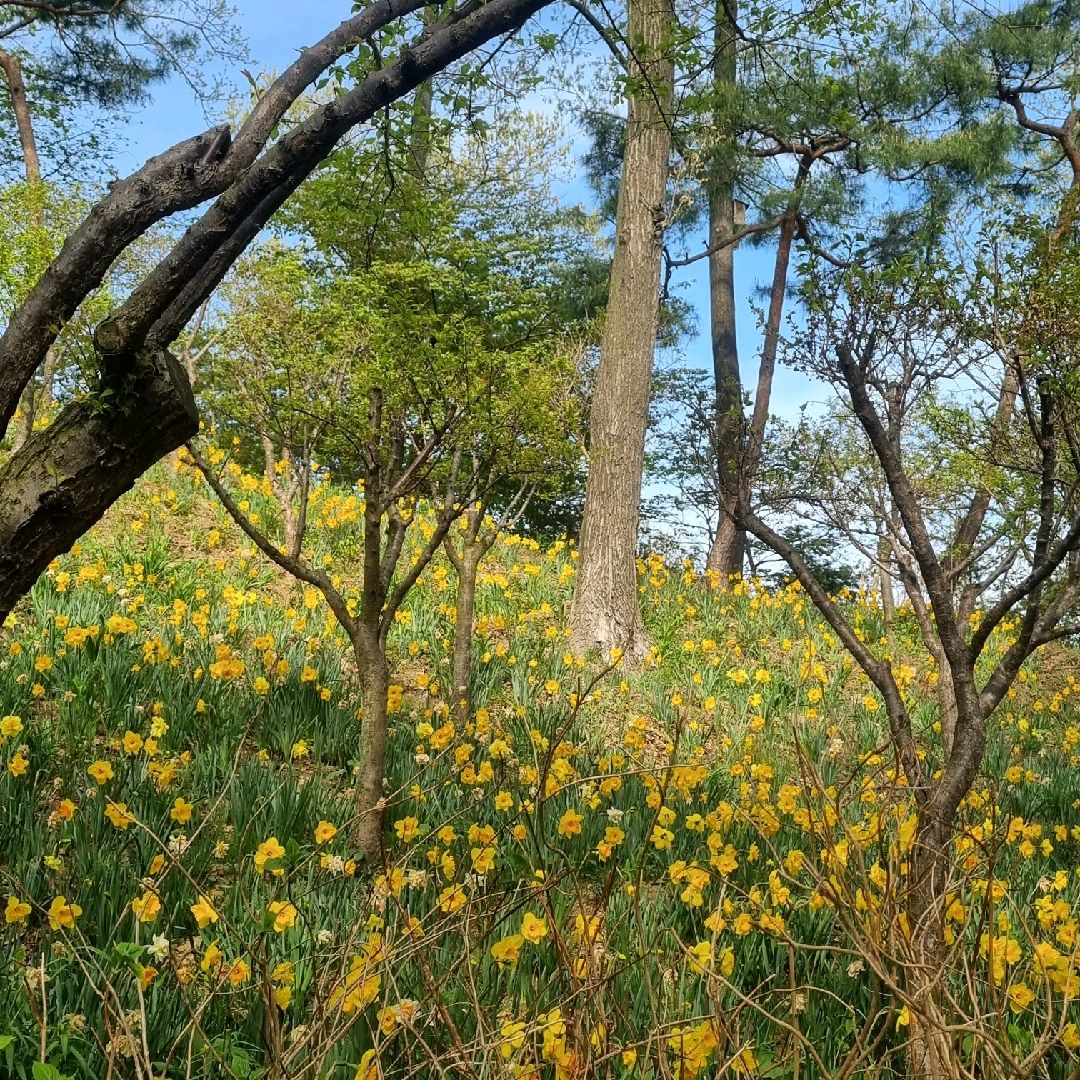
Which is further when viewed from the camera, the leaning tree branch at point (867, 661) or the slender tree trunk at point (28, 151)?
the slender tree trunk at point (28, 151)

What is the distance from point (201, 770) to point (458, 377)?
2229 millimetres

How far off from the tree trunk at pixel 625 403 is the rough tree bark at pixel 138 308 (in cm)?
544

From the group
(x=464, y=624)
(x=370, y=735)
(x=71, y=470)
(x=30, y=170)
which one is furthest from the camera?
(x=30, y=170)

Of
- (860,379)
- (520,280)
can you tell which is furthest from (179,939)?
(520,280)

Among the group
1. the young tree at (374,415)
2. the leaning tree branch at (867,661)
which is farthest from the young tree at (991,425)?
the young tree at (374,415)

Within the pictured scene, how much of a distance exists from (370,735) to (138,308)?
202 centimetres

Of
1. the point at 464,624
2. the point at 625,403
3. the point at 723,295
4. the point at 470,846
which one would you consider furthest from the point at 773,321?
the point at 470,846

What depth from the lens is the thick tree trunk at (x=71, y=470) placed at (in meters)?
2.60

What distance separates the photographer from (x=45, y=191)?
34.9 feet

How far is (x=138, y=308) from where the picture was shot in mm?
2666

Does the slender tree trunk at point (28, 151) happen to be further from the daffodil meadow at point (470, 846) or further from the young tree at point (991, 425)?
the young tree at point (991, 425)

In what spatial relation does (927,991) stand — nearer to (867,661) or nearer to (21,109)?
(867,661)

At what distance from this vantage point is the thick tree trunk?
2.60 m

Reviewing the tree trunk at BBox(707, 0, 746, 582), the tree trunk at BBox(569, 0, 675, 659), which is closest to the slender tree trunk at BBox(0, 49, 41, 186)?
the tree trunk at BBox(569, 0, 675, 659)
